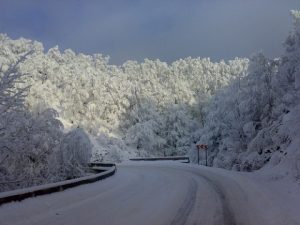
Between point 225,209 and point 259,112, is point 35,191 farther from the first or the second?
point 259,112

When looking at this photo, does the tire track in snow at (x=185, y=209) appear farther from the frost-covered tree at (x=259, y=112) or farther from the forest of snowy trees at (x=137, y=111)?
the frost-covered tree at (x=259, y=112)

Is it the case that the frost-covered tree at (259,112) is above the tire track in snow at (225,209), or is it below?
above

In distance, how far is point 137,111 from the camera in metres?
91.4

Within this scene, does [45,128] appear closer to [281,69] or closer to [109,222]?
[281,69]

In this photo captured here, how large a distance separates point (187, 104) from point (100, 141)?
77.0ft

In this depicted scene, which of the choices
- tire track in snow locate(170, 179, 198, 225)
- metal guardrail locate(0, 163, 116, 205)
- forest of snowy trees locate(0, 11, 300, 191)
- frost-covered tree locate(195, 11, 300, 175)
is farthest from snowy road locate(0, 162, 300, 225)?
frost-covered tree locate(195, 11, 300, 175)

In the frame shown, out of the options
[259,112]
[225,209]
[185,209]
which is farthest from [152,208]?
[259,112]

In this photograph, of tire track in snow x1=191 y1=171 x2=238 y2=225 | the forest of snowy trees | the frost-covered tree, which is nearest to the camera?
tire track in snow x1=191 y1=171 x2=238 y2=225

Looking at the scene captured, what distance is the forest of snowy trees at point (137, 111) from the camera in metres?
25.4

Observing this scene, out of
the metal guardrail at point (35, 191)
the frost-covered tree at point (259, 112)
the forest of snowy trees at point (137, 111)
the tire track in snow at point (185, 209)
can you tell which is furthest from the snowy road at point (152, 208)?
the frost-covered tree at point (259, 112)

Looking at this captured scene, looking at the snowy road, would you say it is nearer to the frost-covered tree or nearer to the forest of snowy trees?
the forest of snowy trees

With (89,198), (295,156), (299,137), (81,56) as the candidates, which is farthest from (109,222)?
(81,56)

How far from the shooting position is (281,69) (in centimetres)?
3462

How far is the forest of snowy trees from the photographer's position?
25438 mm
